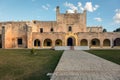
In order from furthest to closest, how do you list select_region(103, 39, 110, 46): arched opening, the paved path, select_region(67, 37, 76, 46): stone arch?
select_region(103, 39, 110, 46): arched opening < select_region(67, 37, 76, 46): stone arch < the paved path

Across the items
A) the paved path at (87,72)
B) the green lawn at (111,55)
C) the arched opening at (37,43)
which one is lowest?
the green lawn at (111,55)

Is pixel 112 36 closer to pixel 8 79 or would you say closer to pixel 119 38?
pixel 119 38

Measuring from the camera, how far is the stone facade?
123 ft

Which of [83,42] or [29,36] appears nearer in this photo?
[29,36]

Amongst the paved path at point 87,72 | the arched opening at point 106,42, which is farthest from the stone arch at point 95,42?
the paved path at point 87,72

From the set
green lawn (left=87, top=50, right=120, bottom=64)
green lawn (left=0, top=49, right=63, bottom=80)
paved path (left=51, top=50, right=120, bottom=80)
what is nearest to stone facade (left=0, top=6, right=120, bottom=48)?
green lawn (left=87, top=50, right=120, bottom=64)

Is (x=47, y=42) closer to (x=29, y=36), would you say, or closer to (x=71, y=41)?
(x=29, y=36)

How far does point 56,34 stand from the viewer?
3775 centimetres

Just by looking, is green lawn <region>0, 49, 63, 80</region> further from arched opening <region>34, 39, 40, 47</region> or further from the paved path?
arched opening <region>34, 39, 40, 47</region>

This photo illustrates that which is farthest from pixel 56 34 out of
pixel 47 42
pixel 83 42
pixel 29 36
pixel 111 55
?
pixel 111 55

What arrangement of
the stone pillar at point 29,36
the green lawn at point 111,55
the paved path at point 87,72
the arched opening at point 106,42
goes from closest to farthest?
the paved path at point 87,72
the green lawn at point 111,55
the stone pillar at point 29,36
the arched opening at point 106,42

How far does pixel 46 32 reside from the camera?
3788 centimetres

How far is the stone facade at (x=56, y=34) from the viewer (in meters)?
37.6

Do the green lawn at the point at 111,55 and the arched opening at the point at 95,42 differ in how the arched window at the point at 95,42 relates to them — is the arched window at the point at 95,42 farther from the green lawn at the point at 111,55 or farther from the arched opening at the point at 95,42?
the green lawn at the point at 111,55
